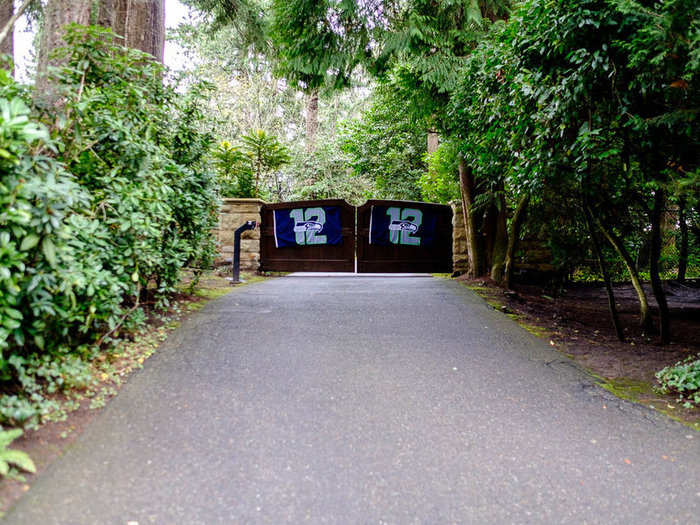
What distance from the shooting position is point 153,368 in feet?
12.0

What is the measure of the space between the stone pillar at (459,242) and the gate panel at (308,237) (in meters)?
2.51

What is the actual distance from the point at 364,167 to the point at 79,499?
14197 millimetres

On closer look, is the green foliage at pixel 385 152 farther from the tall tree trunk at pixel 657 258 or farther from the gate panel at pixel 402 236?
the tall tree trunk at pixel 657 258

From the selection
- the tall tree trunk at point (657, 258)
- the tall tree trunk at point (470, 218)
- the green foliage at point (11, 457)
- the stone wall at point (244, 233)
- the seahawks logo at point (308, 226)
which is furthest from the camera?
the seahawks logo at point (308, 226)

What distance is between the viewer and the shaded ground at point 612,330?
12.6ft

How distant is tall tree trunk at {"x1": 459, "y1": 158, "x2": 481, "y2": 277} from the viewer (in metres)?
10.1

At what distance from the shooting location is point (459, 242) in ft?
38.1

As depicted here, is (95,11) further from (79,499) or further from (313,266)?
(313,266)

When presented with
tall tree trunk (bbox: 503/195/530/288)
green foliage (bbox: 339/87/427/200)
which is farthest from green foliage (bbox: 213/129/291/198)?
tall tree trunk (bbox: 503/195/530/288)

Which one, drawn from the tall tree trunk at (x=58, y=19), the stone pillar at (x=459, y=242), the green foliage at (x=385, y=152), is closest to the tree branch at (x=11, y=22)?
the tall tree trunk at (x=58, y=19)

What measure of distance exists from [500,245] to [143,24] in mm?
7339

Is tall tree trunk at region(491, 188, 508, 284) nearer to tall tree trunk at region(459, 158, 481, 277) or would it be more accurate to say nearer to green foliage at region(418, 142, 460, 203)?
tall tree trunk at region(459, 158, 481, 277)

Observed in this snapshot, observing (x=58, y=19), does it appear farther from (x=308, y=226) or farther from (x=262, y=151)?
(x=262, y=151)

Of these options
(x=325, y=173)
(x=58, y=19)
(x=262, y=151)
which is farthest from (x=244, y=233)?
(x=325, y=173)
